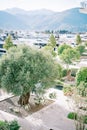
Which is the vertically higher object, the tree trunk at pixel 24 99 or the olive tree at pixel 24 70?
the olive tree at pixel 24 70

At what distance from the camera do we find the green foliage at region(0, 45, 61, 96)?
56.6ft

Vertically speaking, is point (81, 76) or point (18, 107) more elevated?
point (81, 76)

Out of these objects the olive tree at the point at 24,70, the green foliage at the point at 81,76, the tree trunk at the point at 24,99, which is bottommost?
the tree trunk at the point at 24,99

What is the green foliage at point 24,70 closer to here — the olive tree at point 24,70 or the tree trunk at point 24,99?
the olive tree at point 24,70

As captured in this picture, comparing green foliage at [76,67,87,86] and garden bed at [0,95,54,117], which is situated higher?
green foliage at [76,67,87,86]

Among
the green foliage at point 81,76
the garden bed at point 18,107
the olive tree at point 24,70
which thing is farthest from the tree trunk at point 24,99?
the green foliage at point 81,76

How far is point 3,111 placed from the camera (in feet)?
57.9

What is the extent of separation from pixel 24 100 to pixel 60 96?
4.40m

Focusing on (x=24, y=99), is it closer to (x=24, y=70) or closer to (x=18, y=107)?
(x=18, y=107)

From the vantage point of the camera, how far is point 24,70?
1734 centimetres

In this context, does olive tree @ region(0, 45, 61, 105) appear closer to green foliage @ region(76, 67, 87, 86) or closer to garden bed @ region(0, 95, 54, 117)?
garden bed @ region(0, 95, 54, 117)

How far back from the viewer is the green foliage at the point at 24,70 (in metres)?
17.2

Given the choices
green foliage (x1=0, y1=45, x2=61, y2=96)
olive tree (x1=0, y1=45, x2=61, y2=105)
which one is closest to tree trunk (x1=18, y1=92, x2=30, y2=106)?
olive tree (x1=0, y1=45, x2=61, y2=105)

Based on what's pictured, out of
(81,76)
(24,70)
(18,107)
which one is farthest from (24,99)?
(81,76)
